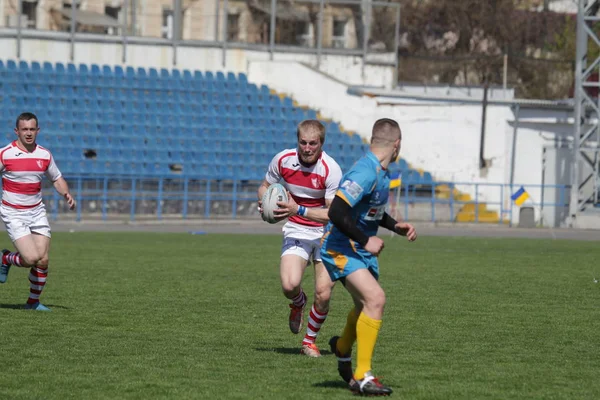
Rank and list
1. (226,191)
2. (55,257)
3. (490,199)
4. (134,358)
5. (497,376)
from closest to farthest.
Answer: (497,376), (134,358), (55,257), (226,191), (490,199)

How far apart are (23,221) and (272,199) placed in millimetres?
4077

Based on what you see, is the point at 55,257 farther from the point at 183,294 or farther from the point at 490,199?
the point at 490,199

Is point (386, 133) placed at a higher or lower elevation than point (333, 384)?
higher

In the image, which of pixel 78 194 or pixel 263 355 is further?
pixel 78 194

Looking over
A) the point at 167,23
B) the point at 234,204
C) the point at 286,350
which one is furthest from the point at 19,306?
the point at 167,23

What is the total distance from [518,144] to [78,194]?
46.2 ft

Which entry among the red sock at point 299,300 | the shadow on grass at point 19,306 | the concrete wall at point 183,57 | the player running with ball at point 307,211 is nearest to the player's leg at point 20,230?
the shadow on grass at point 19,306

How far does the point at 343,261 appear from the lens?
7.39 m

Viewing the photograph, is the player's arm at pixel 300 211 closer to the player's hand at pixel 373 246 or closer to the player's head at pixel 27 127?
the player's hand at pixel 373 246

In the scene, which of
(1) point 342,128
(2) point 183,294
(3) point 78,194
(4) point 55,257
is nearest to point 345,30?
(1) point 342,128

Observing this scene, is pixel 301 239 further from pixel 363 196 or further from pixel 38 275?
pixel 38 275

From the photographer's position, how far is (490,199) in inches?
1320

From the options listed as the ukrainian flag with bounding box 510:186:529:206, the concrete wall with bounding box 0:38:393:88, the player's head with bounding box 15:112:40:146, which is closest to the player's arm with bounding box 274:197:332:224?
the player's head with bounding box 15:112:40:146

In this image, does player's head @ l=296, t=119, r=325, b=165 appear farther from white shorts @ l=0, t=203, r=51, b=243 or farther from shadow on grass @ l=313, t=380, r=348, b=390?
white shorts @ l=0, t=203, r=51, b=243
